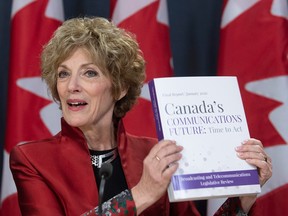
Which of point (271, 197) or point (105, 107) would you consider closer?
point (105, 107)

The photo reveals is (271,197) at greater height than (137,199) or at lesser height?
lesser

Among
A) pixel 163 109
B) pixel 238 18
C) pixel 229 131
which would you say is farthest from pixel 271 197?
pixel 163 109

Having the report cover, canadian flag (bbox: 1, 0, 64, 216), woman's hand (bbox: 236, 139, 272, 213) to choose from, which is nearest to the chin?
the report cover

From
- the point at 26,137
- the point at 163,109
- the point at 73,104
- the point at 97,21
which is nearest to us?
the point at 163,109

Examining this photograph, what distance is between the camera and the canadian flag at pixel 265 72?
2.46m

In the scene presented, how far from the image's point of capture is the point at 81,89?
5.67ft

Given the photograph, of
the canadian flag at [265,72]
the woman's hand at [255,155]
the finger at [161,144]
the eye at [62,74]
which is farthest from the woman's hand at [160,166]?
the canadian flag at [265,72]

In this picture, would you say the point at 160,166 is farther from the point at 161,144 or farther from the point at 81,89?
the point at 81,89

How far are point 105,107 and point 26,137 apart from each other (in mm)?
697

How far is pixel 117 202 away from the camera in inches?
61.7

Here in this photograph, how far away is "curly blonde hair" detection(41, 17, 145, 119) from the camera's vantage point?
1.76m

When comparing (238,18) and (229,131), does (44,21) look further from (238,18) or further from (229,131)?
(229,131)

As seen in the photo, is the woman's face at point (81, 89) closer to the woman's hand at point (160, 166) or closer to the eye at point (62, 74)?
the eye at point (62, 74)

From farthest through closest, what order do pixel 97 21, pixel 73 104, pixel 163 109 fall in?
pixel 97 21, pixel 73 104, pixel 163 109
